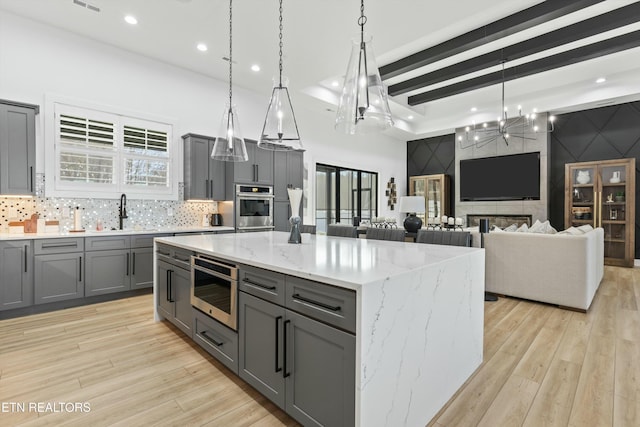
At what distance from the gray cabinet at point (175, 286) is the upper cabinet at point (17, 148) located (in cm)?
184

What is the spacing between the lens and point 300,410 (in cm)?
156

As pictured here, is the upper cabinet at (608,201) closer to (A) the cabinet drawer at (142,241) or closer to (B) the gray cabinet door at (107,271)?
(A) the cabinet drawer at (142,241)

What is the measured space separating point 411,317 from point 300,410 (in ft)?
2.35

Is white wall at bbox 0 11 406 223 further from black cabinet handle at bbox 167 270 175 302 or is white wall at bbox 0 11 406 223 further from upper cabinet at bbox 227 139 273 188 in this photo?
black cabinet handle at bbox 167 270 175 302

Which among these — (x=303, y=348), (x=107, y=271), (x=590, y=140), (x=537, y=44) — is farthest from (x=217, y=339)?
(x=590, y=140)

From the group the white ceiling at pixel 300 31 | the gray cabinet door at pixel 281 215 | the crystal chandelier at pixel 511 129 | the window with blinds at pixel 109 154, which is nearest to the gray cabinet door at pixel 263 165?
the gray cabinet door at pixel 281 215

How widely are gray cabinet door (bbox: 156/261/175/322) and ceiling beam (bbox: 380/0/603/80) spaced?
458 cm

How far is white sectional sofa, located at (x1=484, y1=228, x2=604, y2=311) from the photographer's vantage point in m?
3.44

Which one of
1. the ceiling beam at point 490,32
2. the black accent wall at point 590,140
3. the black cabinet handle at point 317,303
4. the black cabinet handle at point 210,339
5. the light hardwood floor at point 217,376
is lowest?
the light hardwood floor at point 217,376

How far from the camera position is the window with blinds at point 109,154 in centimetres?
398

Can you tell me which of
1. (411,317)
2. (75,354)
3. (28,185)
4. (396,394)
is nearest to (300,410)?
(396,394)

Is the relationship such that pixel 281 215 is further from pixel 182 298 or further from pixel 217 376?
pixel 217 376

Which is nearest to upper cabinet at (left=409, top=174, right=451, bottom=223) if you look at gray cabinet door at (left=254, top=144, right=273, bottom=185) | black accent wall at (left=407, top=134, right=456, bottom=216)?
black accent wall at (left=407, top=134, right=456, bottom=216)

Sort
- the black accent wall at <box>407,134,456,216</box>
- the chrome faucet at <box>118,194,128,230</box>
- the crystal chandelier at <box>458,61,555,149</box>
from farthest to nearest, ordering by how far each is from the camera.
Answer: the black accent wall at <box>407,134,456,216</box>, the crystal chandelier at <box>458,61,555,149</box>, the chrome faucet at <box>118,194,128,230</box>
